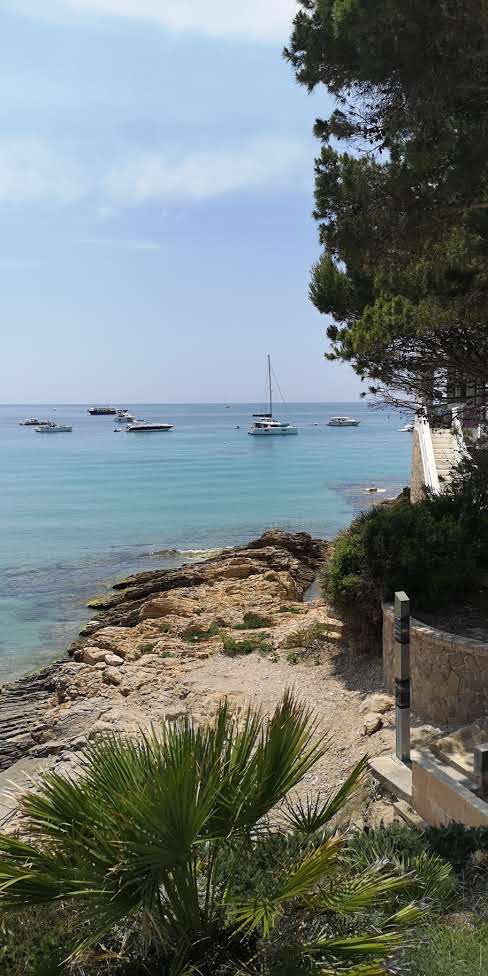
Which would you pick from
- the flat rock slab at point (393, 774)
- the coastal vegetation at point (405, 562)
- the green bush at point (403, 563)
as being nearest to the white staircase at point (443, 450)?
the coastal vegetation at point (405, 562)

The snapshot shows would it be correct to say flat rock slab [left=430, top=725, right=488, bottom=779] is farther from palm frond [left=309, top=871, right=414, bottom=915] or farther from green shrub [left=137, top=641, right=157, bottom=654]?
green shrub [left=137, top=641, right=157, bottom=654]

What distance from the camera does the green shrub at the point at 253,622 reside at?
13.2m

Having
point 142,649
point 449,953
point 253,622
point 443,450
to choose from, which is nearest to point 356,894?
point 449,953

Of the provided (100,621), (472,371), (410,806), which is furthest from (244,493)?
(410,806)

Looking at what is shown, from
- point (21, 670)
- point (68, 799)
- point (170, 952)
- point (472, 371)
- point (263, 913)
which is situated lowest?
point (21, 670)

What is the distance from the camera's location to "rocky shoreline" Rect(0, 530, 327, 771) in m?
9.84

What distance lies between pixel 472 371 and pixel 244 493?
3560 cm

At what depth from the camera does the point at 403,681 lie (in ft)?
19.6

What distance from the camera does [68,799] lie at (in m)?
3.05

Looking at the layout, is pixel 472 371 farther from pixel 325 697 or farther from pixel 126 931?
pixel 126 931

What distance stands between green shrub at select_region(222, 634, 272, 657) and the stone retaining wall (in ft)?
12.8

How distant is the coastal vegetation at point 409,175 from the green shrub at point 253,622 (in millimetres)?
5411

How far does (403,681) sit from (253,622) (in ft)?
24.6

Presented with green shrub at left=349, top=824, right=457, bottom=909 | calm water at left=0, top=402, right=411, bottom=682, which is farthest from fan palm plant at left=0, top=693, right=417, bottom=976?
calm water at left=0, top=402, right=411, bottom=682
